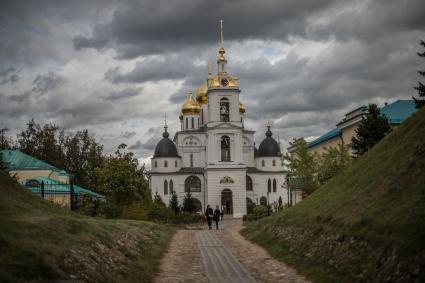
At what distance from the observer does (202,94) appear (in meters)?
84.8

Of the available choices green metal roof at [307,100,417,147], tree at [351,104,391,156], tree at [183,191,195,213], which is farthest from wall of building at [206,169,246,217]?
tree at [351,104,391,156]

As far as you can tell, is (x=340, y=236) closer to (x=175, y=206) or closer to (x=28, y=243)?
(x=28, y=243)

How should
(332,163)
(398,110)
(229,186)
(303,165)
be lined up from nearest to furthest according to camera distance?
(332,163) → (303,165) → (398,110) → (229,186)

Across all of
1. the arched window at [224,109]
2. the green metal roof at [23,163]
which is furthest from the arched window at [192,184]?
the green metal roof at [23,163]

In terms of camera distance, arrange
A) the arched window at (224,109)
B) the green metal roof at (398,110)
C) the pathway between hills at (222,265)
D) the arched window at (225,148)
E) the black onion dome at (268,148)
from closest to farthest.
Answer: the pathway between hills at (222,265), the green metal roof at (398,110), the arched window at (225,148), the arched window at (224,109), the black onion dome at (268,148)

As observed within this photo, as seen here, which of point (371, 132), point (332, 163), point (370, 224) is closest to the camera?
point (370, 224)

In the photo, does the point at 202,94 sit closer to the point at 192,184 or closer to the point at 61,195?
the point at 192,184

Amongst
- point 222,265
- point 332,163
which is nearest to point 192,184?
point 332,163

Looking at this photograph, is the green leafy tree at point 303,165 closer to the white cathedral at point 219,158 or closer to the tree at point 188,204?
the white cathedral at point 219,158

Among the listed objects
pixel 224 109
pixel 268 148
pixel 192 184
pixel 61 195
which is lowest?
pixel 61 195

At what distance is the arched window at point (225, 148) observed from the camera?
74125 mm

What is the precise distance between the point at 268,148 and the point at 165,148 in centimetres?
1481

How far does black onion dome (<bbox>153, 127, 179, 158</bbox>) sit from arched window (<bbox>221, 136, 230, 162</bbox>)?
28.3 feet

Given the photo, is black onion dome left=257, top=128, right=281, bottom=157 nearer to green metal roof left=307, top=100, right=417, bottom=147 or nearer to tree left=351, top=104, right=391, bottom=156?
green metal roof left=307, top=100, right=417, bottom=147
